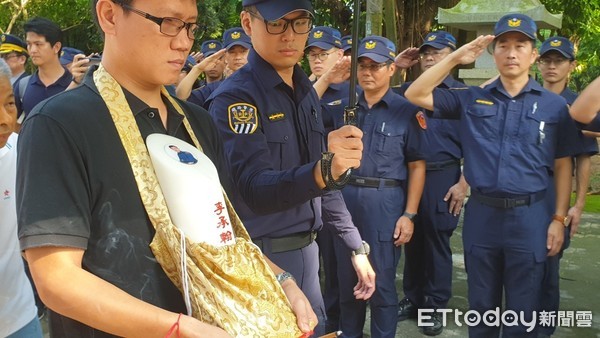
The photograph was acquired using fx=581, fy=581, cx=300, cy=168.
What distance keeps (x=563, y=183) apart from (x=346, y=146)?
87.7 inches

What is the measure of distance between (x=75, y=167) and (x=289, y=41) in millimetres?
1255

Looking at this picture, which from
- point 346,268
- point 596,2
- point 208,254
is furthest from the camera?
point 596,2

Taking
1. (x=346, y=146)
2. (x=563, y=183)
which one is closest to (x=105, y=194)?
(x=346, y=146)

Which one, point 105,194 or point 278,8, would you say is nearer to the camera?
point 105,194

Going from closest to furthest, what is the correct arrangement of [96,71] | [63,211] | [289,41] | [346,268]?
[63,211] → [96,71] → [289,41] → [346,268]

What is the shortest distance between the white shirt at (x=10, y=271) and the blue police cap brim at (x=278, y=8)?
3.35 feet

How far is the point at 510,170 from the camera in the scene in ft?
10.5

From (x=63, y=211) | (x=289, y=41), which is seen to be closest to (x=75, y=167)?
(x=63, y=211)

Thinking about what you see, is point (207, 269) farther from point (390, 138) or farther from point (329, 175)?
point (390, 138)

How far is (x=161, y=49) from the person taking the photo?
4.11 ft

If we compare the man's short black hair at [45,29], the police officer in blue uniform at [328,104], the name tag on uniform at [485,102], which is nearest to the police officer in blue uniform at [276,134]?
the police officer in blue uniform at [328,104]

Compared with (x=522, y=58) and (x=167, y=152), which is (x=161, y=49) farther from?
(x=522, y=58)

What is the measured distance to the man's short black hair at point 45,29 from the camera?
4.65 meters

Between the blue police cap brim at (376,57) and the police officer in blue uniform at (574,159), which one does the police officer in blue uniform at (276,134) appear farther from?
the police officer in blue uniform at (574,159)
